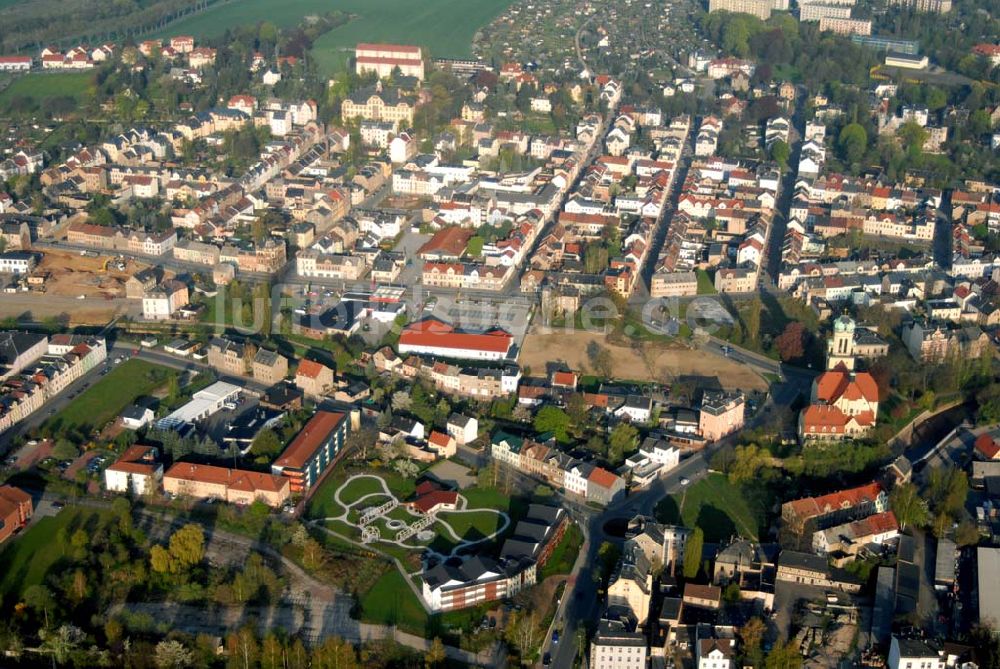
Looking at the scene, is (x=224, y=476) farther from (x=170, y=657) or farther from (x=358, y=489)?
(x=170, y=657)

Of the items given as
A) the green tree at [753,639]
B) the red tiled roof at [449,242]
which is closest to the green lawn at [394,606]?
the green tree at [753,639]

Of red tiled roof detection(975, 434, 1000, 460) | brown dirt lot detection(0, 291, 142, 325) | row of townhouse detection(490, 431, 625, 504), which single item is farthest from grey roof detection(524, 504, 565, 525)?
brown dirt lot detection(0, 291, 142, 325)

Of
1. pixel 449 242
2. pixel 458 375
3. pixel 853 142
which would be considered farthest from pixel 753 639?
pixel 853 142

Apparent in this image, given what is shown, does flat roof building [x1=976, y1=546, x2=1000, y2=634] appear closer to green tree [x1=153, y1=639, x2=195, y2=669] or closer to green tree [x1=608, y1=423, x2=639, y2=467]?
green tree [x1=608, y1=423, x2=639, y2=467]

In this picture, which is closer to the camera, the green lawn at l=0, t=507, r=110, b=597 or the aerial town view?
the aerial town view

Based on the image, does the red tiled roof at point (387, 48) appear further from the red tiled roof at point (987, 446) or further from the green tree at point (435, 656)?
the green tree at point (435, 656)

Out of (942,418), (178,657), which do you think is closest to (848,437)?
(942,418)
